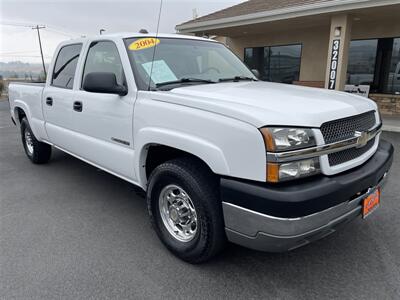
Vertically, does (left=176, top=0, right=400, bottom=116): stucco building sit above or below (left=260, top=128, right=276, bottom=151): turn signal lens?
above

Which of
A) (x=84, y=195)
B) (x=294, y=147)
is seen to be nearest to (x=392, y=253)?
(x=294, y=147)

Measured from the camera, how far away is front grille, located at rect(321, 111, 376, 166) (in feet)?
7.35

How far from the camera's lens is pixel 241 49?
46.5ft

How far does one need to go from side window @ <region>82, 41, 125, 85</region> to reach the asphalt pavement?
153 centimetres

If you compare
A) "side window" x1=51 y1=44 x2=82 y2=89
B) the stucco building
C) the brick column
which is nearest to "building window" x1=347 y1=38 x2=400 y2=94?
the stucco building

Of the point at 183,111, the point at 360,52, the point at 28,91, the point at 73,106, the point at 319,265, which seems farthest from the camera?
the point at 360,52

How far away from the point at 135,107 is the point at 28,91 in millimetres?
3169

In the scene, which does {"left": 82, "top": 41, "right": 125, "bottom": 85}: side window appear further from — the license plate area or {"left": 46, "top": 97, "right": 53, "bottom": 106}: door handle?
the license plate area

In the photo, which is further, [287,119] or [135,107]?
[135,107]

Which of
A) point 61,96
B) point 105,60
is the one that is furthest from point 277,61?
point 105,60

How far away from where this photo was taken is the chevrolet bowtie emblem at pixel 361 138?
2404mm

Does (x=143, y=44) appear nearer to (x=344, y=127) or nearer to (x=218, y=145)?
(x=218, y=145)

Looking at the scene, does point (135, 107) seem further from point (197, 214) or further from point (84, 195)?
point (84, 195)

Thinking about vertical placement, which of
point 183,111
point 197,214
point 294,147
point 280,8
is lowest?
point 197,214
